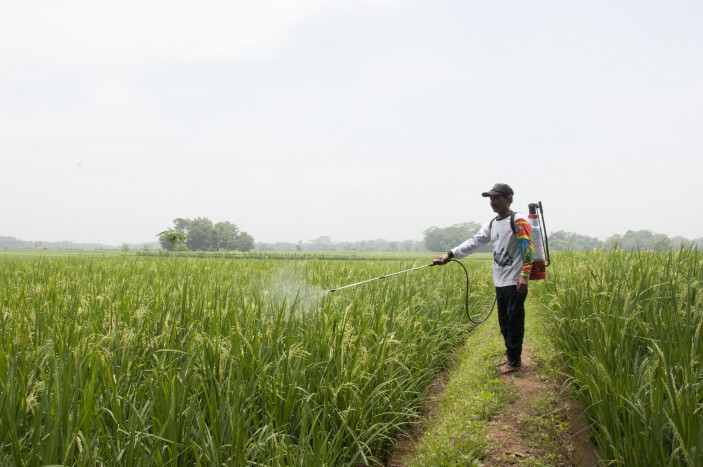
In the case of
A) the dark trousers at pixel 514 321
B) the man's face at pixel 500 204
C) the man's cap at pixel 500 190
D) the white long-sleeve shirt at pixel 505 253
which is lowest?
the dark trousers at pixel 514 321

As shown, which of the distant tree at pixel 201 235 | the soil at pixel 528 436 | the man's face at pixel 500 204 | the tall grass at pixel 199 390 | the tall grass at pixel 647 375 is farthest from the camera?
the distant tree at pixel 201 235

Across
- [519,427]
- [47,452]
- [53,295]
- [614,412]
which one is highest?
[53,295]

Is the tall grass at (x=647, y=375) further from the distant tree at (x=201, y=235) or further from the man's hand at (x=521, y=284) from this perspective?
the distant tree at (x=201, y=235)

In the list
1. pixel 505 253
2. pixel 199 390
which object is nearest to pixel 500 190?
pixel 505 253

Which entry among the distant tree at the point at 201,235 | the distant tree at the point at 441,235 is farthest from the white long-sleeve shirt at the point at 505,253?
the distant tree at the point at 201,235

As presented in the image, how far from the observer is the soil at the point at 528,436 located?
9.69 ft

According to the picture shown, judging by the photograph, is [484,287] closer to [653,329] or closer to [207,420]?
[653,329]

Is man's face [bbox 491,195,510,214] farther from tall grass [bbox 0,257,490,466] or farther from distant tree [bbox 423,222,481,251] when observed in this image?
distant tree [bbox 423,222,481,251]

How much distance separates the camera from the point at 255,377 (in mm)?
2555

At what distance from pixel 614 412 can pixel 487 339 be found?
403 cm

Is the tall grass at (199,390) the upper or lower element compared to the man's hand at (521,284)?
lower

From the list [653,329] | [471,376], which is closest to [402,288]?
[471,376]

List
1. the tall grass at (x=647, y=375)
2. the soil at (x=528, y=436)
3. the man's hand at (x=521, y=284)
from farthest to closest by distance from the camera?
1. the man's hand at (x=521, y=284)
2. the soil at (x=528, y=436)
3. the tall grass at (x=647, y=375)

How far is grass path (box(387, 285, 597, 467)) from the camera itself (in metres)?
2.98
